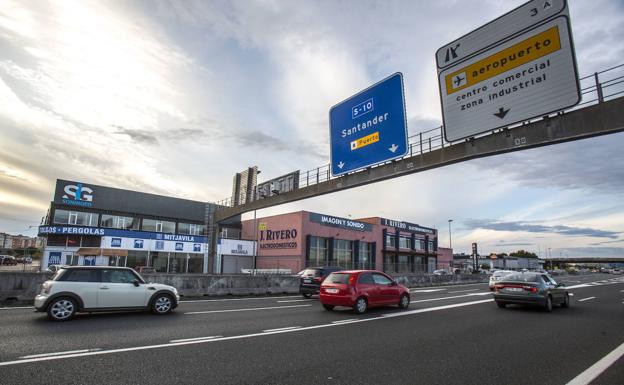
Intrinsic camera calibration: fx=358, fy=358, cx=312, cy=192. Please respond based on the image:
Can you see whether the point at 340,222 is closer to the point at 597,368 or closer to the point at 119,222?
the point at 119,222

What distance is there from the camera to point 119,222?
42.5m

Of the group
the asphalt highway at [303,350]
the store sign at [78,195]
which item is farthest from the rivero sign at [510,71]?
the store sign at [78,195]

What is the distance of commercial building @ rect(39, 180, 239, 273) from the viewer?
119 feet

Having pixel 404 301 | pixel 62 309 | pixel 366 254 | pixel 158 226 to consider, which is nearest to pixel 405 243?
pixel 366 254

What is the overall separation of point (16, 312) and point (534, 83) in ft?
57.5

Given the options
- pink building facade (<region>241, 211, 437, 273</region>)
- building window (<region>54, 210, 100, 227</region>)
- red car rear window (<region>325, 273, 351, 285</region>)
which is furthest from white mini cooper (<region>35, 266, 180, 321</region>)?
building window (<region>54, 210, 100, 227</region>)

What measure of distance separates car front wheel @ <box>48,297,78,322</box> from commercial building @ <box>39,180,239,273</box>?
91.7 feet

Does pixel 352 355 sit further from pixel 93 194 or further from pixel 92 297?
pixel 93 194

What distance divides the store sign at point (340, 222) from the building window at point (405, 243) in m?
8.74

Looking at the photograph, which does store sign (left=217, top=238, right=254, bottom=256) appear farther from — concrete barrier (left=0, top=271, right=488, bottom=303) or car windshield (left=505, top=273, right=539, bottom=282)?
car windshield (left=505, top=273, right=539, bottom=282)

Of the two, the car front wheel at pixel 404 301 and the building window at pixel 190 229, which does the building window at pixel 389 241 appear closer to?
the building window at pixel 190 229

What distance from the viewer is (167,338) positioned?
7.40m

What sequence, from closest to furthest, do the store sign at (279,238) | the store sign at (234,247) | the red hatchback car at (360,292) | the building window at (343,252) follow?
the red hatchback car at (360,292)
the store sign at (279,238)
the store sign at (234,247)
the building window at (343,252)

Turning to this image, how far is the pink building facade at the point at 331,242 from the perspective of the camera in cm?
4266
